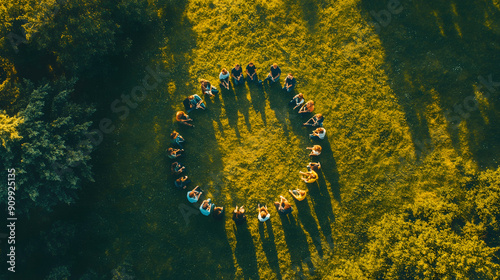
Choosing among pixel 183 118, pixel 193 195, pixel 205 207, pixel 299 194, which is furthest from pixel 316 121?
pixel 193 195

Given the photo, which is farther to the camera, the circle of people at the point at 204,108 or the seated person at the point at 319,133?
the seated person at the point at 319,133

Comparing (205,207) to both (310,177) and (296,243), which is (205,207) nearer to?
(296,243)

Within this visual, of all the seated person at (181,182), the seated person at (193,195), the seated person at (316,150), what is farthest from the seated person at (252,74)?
the seated person at (193,195)

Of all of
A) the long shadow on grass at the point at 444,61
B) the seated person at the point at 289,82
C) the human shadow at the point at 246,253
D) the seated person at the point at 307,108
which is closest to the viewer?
the seated person at the point at 307,108

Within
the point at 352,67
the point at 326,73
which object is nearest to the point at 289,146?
the point at 326,73

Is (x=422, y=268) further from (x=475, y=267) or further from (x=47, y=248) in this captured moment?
(x=47, y=248)

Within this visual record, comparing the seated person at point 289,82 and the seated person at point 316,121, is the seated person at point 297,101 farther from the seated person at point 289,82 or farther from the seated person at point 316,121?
the seated person at point 316,121
